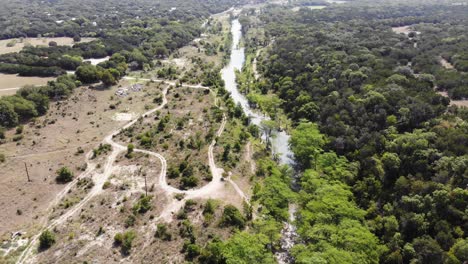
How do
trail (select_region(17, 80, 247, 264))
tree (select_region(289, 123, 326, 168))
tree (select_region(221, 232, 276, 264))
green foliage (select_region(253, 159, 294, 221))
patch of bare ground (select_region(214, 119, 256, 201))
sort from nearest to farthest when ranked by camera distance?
tree (select_region(221, 232, 276, 264)) → green foliage (select_region(253, 159, 294, 221)) → trail (select_region(17, 80, 247, 264)) → patch of bare ground (select_region(214, 119, 256, 201)) → tree (select_region(289, 123, 326, 168))

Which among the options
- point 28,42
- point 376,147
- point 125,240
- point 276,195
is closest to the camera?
point 125,240

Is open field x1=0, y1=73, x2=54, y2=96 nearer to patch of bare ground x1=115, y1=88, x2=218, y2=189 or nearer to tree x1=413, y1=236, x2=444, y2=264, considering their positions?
patch of bare ground x1=115, y1=88, x2=218, y2=189

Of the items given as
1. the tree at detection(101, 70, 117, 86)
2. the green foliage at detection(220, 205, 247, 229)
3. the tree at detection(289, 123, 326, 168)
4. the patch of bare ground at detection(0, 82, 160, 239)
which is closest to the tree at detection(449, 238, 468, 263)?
the tree at detection(289, 123, 326, 168)

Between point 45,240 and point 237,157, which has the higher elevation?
point 237,157

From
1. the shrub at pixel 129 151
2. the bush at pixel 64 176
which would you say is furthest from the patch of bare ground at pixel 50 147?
the shrub at pixel 129 151

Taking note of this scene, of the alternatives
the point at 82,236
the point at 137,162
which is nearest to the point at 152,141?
the point at 137,162

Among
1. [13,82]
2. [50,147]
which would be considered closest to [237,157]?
[50,147]

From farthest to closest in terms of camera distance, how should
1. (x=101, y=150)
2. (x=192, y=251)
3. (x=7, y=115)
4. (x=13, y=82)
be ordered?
A: (x=13, y=82) < (x=7, y=115) < (x=101, y=150) < (x=192, y=251)

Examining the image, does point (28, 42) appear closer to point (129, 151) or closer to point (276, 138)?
point (129, 151)
